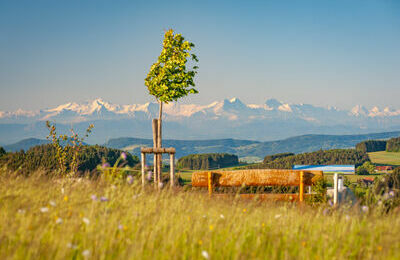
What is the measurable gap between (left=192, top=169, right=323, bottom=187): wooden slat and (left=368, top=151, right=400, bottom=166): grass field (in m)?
156

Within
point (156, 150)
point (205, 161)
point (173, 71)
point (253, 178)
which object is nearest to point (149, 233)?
point (253, 178)

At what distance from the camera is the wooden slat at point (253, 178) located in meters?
11.9

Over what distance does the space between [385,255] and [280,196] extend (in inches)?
289

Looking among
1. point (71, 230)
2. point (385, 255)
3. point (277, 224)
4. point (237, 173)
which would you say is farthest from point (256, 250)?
point (237, 173)

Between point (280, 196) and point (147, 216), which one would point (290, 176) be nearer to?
point (280, 196)

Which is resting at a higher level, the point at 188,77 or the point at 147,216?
the point at 188,77

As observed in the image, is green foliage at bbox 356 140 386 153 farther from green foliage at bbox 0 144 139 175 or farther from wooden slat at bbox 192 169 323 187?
wooden slat at bbox 192 169 323 187

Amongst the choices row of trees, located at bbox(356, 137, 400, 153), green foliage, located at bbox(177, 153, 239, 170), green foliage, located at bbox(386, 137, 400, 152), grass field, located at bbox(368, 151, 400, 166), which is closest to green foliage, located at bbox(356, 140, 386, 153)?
row of trees, located at bbox(356, 137, 400, 153)

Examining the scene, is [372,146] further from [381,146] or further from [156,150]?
[156,150]

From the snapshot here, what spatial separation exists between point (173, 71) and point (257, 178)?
9.12 m

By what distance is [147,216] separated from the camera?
18.4ft

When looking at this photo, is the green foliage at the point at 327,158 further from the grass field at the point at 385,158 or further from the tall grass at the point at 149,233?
the tall grass at the point at 149,233

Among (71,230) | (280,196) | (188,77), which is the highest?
(188,77)

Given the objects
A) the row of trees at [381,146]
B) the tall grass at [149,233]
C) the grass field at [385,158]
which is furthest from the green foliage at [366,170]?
the tall grass at [149,233]
